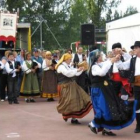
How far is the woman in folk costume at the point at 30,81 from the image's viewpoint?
42.4ft

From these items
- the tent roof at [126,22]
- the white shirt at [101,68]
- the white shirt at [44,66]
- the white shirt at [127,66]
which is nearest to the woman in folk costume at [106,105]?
the white shirt at [101,68]

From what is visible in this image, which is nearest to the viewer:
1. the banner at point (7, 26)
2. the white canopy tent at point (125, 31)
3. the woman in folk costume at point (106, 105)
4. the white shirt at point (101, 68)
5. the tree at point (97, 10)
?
the white shirt at point (101, 68)

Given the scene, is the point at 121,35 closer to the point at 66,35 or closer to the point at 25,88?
the point at 25,88

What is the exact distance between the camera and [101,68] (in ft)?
23.3

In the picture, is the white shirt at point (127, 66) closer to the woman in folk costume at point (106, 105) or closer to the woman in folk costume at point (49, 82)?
the woman in folk costume at point (106, 105)

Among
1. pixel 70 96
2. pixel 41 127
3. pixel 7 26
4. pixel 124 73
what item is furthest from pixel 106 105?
pixel 7 26

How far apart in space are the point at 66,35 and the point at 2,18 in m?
32.0

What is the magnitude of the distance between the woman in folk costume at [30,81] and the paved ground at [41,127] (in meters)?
1.64

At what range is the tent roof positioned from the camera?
556 inches

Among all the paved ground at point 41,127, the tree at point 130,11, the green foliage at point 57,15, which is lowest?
the paved ground at point 41,127

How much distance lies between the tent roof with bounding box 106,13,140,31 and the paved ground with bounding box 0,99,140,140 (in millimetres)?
4690

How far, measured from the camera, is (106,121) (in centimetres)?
723

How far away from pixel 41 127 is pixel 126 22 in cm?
771

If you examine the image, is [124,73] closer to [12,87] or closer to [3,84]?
[12,87]
